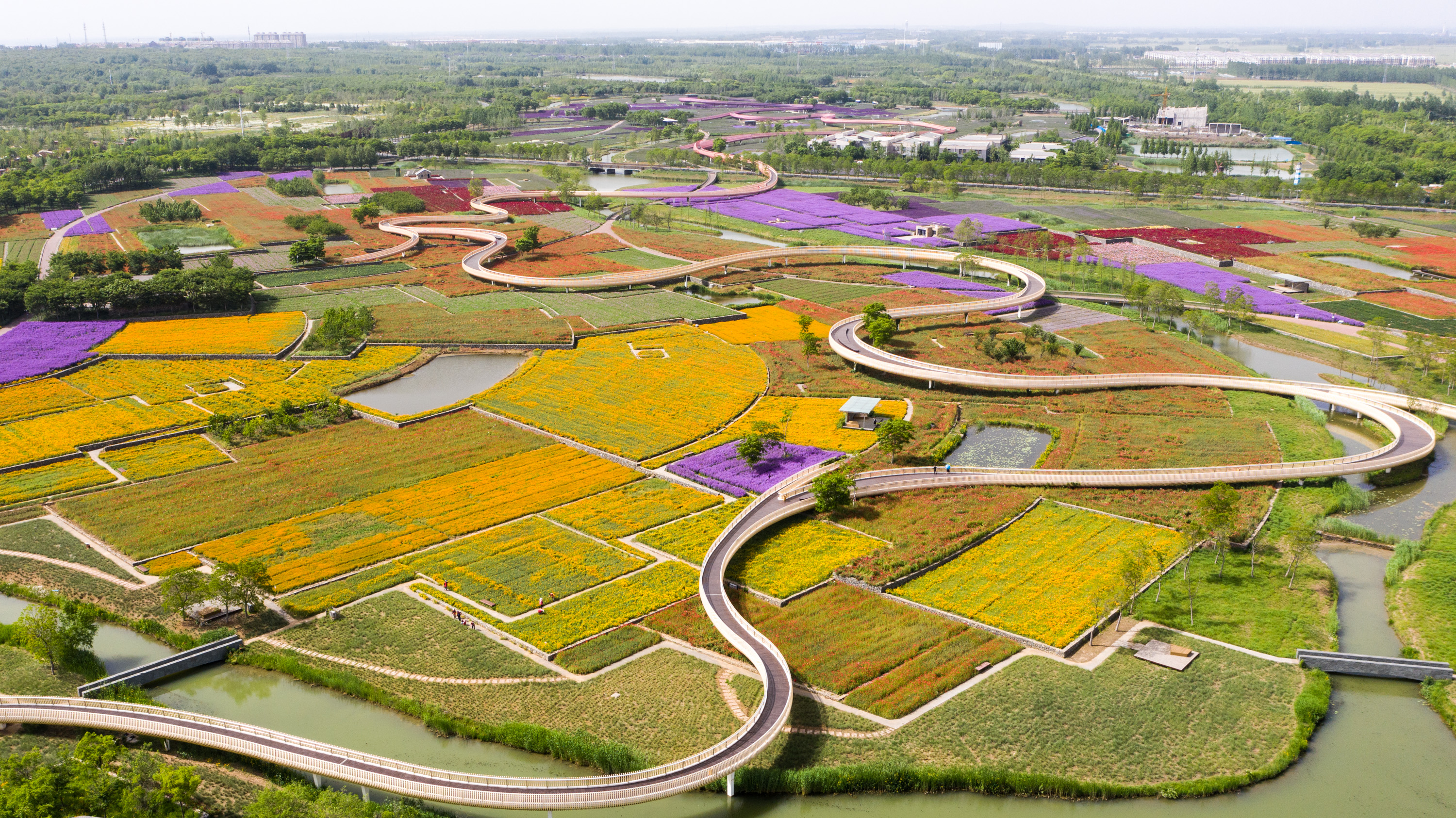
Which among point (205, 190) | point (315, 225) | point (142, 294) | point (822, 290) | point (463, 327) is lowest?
point (463, 327)

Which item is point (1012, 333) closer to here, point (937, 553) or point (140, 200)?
point (937, 553)

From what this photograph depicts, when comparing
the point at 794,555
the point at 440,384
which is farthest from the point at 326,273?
the point at 794,555

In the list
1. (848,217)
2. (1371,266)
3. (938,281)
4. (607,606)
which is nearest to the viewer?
(607,606)

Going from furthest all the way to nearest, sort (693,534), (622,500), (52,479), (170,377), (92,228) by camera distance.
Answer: (92,228) < (170,377) < (52,479) < (622,500) < (693,534)

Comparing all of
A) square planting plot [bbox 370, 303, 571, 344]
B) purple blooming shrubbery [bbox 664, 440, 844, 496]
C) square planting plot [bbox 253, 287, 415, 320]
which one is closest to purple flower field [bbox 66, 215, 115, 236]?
square planting plot [bbox 253, 287, 415, 320]

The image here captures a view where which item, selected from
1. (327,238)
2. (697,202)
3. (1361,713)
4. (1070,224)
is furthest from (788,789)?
(697,202)

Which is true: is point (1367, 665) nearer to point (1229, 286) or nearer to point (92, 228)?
point (1229, 286)

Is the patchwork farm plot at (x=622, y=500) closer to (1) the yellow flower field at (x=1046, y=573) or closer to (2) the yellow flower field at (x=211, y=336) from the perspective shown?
(1) the yellow flower field at (x=1046, y=573)

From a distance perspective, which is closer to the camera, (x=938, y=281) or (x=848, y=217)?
(x=938, y=281)
